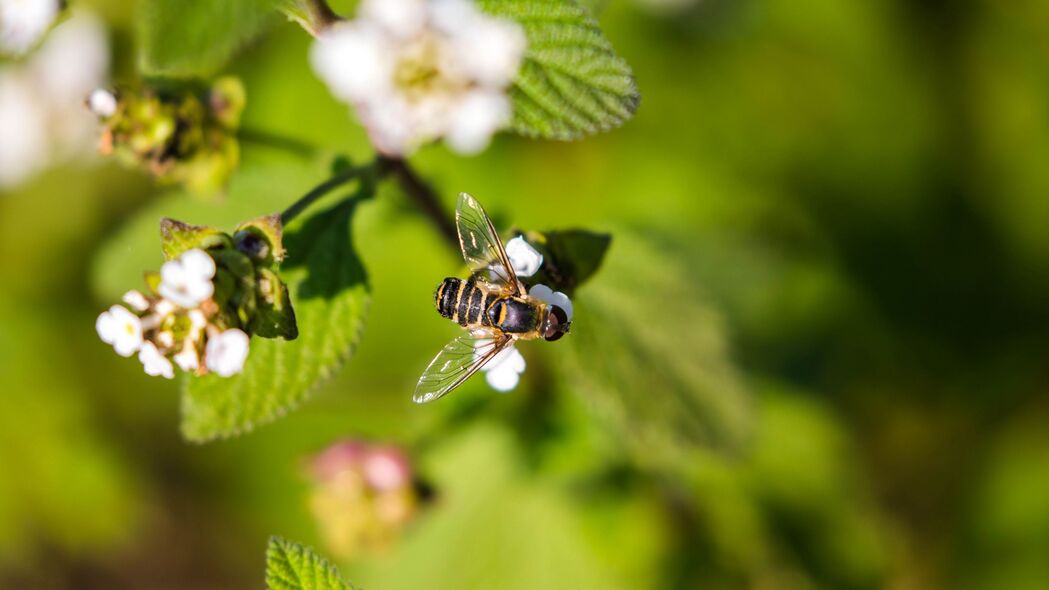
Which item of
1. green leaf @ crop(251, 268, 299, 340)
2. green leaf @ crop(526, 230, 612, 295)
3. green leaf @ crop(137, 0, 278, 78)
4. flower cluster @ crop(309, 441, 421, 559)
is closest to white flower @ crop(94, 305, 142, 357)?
green leaf @ crop(251, 268, 299, 340)

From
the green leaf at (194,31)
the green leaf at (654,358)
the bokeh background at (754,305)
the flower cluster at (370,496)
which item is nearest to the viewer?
the green leaf at (194,31)

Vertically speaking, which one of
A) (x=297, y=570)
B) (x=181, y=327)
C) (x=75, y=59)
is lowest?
(x=75, y=59)

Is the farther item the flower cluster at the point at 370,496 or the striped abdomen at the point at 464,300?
the flower cluster at the point at 370,496

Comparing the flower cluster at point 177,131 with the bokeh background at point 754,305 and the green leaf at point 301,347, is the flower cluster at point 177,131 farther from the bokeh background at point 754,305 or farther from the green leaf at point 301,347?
the bokeh background at point 754,305

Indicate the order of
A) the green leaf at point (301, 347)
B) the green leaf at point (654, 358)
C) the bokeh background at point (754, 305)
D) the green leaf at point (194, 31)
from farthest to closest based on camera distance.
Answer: the bokeh background at point (754, 305)
the green leaf at point (654, 358)
the green leaf at point (301, 347)
the green leaf at point (194, 31)

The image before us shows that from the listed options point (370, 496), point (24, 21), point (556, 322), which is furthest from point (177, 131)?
point (370, 496)

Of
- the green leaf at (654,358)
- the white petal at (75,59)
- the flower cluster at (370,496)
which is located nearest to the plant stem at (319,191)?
the green leaf at (654,358)

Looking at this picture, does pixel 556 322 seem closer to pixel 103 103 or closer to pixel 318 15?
pixel 318 15

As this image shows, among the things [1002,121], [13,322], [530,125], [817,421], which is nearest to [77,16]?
[13,322]
